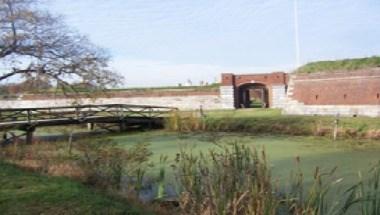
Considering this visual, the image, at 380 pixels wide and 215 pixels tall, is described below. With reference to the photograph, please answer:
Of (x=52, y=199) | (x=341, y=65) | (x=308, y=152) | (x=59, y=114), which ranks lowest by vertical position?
(x=308, y=152)

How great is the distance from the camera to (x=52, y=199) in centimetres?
546

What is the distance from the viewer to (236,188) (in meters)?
4.65

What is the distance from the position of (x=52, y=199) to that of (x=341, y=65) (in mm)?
19279

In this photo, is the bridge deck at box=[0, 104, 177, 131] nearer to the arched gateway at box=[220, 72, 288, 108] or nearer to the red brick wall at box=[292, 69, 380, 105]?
the red brick wall at box=[292, 69, 380, 105]

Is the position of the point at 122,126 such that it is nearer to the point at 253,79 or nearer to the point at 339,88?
the point at 339,88

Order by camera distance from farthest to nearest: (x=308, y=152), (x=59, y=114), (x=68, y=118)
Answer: (x=59, y=114) → (x=68, y=118) → (x=308, y=152)

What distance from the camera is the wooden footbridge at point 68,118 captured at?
1844cm

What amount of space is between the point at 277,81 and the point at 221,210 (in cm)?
2906

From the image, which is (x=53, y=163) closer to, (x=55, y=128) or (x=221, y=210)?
(x=221, y=210)

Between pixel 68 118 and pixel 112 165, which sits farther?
pixel 68 118

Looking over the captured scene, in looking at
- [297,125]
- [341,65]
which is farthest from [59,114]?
[341,65]

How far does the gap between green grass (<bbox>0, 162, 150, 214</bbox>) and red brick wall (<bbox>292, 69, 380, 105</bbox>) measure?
53.4 feet

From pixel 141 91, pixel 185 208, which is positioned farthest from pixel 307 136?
pixel 141 91

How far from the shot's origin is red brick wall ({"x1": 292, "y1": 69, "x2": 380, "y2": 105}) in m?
20.5
